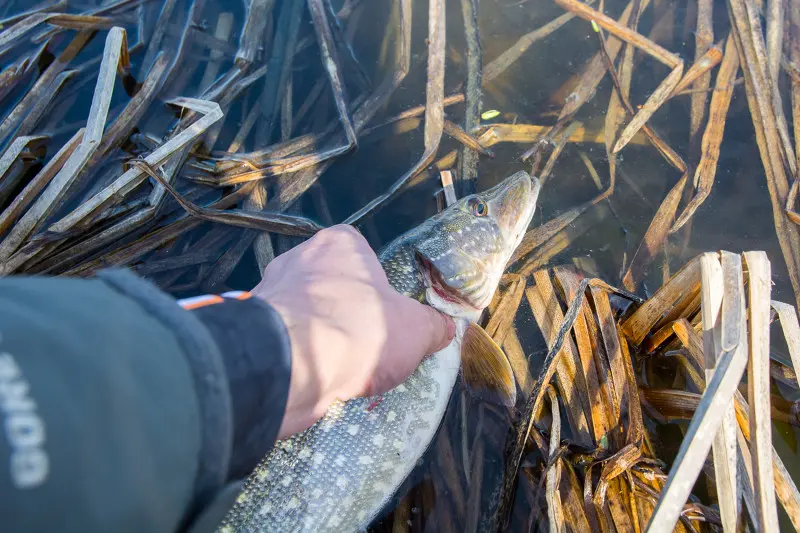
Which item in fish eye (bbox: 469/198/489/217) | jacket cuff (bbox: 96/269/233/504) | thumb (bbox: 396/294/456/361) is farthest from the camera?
fish eye (bbox: 469/198/489/217)

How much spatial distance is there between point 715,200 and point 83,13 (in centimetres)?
501

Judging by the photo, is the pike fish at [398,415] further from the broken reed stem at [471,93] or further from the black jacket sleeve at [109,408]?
the black jacket sleeve at [109,408]

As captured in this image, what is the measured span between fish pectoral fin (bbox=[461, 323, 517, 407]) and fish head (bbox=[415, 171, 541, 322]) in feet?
0.49

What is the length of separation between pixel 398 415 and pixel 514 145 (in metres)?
2.21

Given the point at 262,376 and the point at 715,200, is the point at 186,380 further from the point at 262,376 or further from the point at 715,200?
the point at 715,200

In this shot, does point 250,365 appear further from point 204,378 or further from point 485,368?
point 485,368

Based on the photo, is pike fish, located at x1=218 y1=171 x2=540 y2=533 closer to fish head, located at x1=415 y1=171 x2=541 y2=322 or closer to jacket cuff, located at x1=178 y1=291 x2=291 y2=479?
fish head, located at x1=415 y1=171 x2=541 y2=322

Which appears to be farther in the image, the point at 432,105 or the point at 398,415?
the point at 432,105

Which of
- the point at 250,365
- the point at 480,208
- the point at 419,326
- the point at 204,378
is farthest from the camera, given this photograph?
the point at 480,208

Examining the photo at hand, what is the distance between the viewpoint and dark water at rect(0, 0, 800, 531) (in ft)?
10.3

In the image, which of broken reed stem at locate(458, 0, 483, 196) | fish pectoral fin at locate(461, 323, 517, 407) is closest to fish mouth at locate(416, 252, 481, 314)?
fish pectoral fin at locate(461, 323, 517, 407)

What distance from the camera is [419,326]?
195 centimetres

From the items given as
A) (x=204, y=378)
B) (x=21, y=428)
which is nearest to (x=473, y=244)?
(x=204, y=378)

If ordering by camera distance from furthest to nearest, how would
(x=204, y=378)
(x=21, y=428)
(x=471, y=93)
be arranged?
(x=471, y=93) → (x=204, y=378) → (x=21, y=428)
